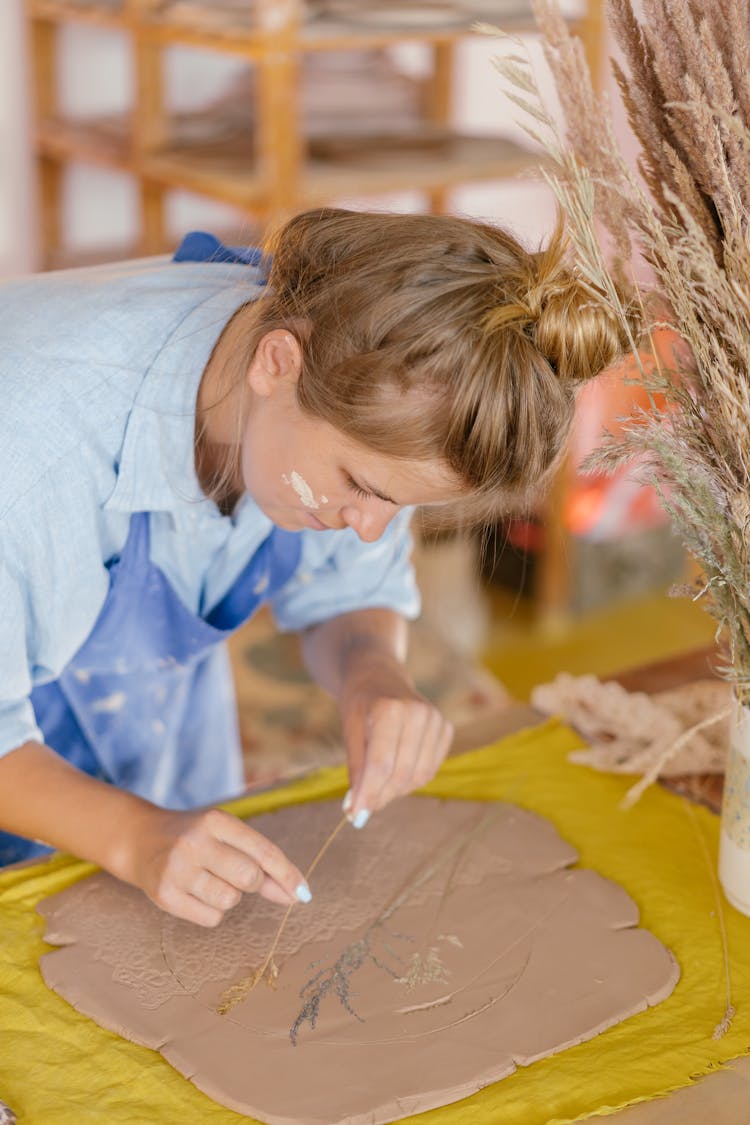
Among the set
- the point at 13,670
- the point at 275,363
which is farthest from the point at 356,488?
the point at 13,670

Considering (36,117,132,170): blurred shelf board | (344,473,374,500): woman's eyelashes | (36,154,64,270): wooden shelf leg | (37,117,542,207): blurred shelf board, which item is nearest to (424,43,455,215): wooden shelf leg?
Answer: (37,117,542,207): blurred shelf board

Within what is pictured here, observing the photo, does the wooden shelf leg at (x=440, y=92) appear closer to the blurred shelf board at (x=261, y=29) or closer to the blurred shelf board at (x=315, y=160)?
the blurred shelf board at (x=315, y=160)

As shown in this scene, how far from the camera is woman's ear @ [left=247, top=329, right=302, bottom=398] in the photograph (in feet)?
3.45

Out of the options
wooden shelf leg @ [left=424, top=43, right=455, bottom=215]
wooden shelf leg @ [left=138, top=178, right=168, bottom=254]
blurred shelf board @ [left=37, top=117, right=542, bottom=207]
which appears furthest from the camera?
wooden shelf leg @ [left=424, top=43, right=455, bottom=215]

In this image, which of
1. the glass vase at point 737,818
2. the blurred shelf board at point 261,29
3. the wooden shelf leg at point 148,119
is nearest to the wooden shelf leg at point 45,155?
the blurred shelf board at point 261,29

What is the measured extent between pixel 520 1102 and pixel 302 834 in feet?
1.17

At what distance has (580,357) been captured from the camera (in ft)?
3.26

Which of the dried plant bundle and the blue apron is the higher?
the dried plant bundle

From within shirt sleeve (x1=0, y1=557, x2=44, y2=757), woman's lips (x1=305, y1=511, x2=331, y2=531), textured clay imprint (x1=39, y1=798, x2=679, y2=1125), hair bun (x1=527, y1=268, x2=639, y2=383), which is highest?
hair bun (x1=527, y1=268, x2=639, y2=383)

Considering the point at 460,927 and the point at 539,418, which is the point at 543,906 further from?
the point at 539,418

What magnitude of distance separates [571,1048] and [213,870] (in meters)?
0.30

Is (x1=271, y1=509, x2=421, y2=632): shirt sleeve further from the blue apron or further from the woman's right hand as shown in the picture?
the woman's right hand

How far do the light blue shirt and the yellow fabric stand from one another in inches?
8.5

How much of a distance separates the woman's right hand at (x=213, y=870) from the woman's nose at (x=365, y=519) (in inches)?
10.7
